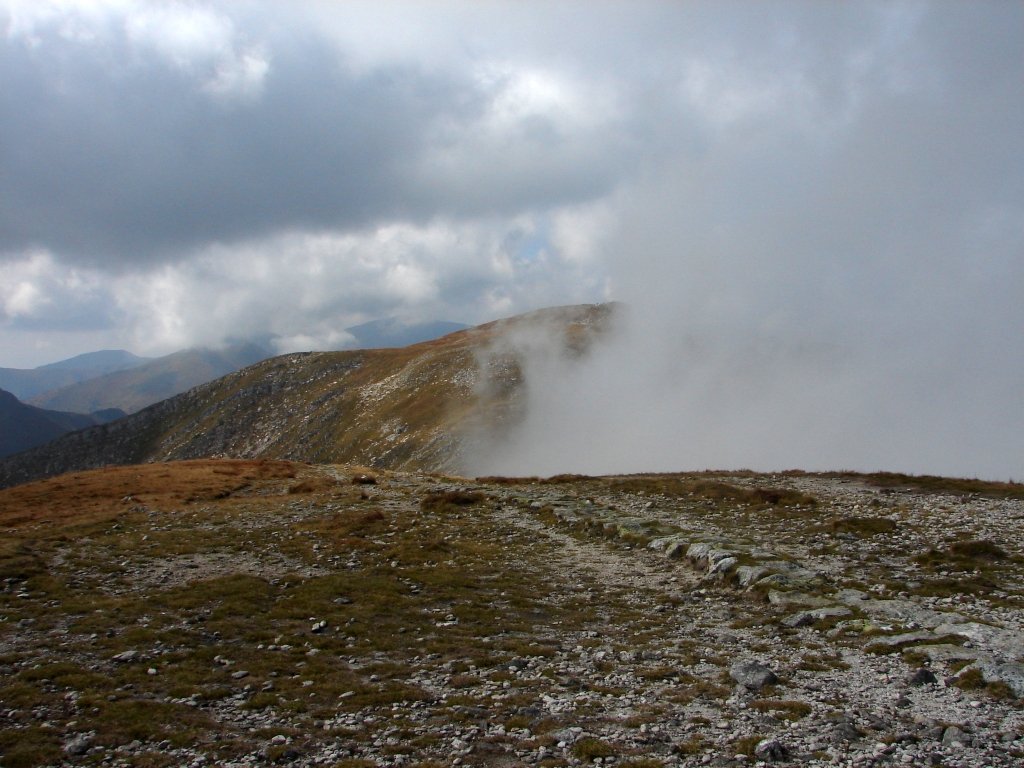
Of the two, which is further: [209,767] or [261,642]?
[261,642]

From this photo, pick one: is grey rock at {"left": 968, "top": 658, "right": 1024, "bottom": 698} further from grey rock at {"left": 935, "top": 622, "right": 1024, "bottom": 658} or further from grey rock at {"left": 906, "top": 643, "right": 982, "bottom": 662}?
grey rock at {"left": 935, "top": 622, "right": 1024, "bottom": 658}

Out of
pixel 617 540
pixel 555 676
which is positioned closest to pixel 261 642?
pixel 555 676

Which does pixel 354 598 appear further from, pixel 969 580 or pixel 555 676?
pixel 969 580

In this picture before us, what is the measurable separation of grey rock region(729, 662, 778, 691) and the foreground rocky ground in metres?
0.07

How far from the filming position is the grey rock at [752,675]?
1446 centimetres

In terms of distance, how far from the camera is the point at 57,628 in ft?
61.6

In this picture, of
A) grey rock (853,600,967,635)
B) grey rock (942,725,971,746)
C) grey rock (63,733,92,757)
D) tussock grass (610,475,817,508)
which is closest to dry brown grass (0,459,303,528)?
tussock grass (610,475,817,508)

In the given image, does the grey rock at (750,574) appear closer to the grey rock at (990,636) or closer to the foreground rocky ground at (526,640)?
the foreground rocky ground at (526,640)

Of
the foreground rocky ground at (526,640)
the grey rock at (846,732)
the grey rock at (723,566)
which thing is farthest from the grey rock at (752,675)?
the grey rock at (723,566)

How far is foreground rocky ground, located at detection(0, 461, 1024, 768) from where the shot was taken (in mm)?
12023

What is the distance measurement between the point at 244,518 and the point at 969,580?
123 ft

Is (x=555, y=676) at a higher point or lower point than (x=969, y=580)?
lower

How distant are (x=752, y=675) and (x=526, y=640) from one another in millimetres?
6144

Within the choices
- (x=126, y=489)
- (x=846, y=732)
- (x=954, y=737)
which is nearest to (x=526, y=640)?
(x=846, y=732)
